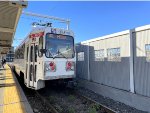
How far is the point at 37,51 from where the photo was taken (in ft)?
35.3

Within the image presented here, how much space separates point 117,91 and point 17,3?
618 cm

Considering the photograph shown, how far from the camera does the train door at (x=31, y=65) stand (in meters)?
10.9

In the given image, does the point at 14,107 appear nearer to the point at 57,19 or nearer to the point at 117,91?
the point at 117,91

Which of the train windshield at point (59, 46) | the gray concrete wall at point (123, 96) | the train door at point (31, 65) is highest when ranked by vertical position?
the train windshield at point (59, 46)

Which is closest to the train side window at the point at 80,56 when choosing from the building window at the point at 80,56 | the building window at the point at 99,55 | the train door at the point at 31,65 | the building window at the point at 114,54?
the building window at the point at 80,56

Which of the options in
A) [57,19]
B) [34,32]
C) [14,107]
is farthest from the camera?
[57,19]

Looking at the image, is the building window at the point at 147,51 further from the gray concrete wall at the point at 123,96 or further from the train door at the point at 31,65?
the train door at the point at 31,65

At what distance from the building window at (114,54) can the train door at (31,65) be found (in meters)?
3.87

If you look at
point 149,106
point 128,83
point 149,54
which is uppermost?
point 149,54

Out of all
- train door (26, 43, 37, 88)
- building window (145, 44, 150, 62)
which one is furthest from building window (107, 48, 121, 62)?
train door (26, 43, 37, 88)

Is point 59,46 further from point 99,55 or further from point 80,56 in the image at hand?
point 80,56

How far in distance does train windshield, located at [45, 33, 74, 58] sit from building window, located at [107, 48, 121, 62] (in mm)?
1963

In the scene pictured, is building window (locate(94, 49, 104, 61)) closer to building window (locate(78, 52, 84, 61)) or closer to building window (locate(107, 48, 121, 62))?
building window (locate(107, 48, 121, 62))

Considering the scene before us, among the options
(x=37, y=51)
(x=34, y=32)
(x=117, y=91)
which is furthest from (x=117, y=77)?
(x=34, y=32)
